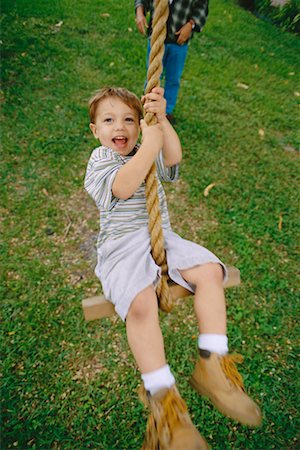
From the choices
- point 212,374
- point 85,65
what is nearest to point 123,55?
point 85,65

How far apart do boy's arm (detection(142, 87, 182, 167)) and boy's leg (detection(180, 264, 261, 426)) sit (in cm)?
55

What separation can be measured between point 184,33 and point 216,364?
2.93 meters

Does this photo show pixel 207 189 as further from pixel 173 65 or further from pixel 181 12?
pixel 181 12

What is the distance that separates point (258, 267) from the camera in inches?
115

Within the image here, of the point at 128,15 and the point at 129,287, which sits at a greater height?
the point at 128,15

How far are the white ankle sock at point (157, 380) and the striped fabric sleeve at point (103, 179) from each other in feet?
2.29

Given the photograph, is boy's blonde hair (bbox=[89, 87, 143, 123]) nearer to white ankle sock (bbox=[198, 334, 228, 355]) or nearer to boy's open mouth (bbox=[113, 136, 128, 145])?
boy's open mouth (bbox=[113, 136, 128, 145])

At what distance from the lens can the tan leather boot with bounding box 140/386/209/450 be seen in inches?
48.0

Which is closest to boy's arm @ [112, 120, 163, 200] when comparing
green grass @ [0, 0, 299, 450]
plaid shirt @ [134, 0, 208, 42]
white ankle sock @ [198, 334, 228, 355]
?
white ankle sock @ [198, 334, 228, 355]

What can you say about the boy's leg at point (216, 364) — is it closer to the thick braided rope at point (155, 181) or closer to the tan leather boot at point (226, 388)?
the tan leather boot at point (226, 388)

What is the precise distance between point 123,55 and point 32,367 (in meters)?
4.59

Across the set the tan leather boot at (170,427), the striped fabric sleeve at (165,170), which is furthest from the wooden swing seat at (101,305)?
the striped fabric sleeve at (165,170)

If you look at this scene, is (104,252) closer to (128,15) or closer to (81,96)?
(81,96)

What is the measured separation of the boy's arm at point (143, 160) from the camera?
1454mm
